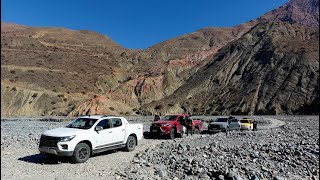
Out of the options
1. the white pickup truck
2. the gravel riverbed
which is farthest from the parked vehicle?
the white pickup truck

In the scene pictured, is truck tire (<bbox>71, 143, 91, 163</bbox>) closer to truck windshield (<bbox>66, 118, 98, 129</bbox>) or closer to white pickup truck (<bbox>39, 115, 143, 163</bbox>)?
white pickup truck (<bbox>39, 115, 143, 163</bbox>)

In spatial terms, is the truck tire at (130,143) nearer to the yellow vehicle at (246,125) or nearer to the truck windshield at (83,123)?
the truck windshield at (83,123)

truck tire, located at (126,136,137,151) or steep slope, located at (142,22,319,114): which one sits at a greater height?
steep slope, located at (142,22,319,114)

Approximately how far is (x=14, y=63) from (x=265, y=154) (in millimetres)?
99197

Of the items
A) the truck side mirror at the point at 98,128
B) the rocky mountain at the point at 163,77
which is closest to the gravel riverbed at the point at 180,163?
the truck side mirror at the point at 98,128

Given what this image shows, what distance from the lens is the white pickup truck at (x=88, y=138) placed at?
44.9ft

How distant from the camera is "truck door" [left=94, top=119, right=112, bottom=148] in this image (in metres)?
14.8

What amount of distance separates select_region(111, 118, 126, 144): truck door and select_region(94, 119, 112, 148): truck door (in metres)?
0.25

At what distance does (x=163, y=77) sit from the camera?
104812 millimetres

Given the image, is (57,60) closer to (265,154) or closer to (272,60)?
(272,60)

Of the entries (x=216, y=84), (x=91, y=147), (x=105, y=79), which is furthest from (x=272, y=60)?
(x=91, y=147)

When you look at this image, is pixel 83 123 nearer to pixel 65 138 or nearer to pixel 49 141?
pixel 65 138

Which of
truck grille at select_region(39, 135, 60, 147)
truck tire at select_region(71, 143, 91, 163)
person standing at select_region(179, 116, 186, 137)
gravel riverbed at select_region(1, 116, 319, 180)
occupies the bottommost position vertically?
gravel riverbed at select_region(1, 116, 319, 180)

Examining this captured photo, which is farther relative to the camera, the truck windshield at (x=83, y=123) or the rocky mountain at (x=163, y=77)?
the rocky mountain at (x=163, y=77)
